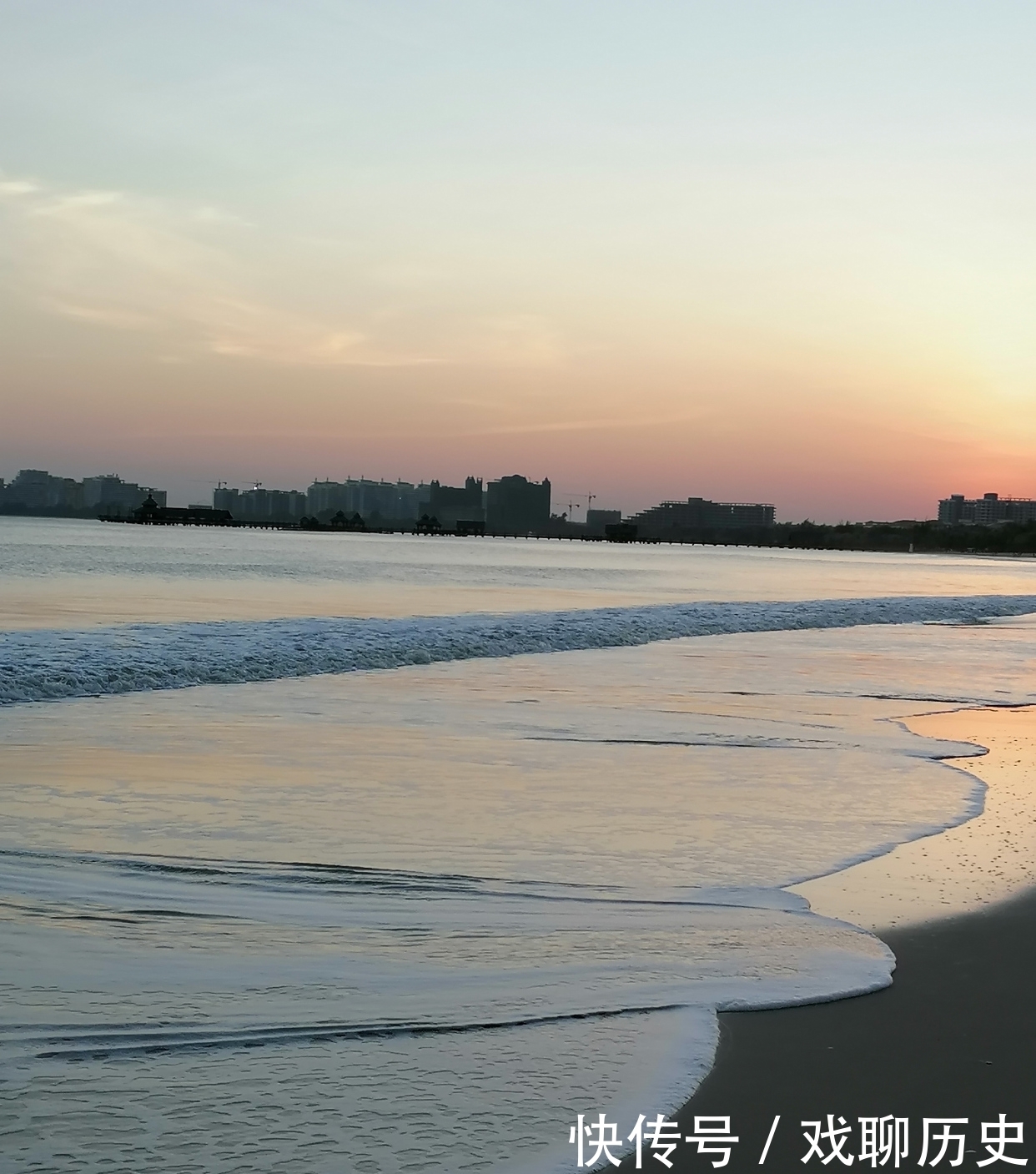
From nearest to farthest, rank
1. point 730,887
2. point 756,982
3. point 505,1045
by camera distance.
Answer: point 505,1045
point 756,982
point 730,887

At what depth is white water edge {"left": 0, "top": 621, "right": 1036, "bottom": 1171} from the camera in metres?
3.57

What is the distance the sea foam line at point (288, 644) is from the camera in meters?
14.0

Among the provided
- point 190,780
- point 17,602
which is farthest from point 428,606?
point 190,780

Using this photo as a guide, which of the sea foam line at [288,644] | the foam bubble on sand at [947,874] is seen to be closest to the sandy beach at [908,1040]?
the foam bubble on sand at [947,874]

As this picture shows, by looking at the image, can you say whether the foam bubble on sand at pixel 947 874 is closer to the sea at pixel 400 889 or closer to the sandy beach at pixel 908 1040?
the sandy beach at pixel 908 1040

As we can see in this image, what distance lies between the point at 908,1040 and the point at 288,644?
14.2 m

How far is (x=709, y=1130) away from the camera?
349cm

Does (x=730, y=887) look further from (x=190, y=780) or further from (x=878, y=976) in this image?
(x=190, y=780)

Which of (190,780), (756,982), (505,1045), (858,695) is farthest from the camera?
(858,695)

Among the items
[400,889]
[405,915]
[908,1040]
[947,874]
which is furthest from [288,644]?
[908,1040]

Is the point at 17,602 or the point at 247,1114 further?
the point at 17,602

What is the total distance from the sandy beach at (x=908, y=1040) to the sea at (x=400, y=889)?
5.7 inches

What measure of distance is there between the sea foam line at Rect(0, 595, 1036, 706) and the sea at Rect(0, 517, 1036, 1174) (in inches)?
3.9

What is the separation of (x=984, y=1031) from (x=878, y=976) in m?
0.59
